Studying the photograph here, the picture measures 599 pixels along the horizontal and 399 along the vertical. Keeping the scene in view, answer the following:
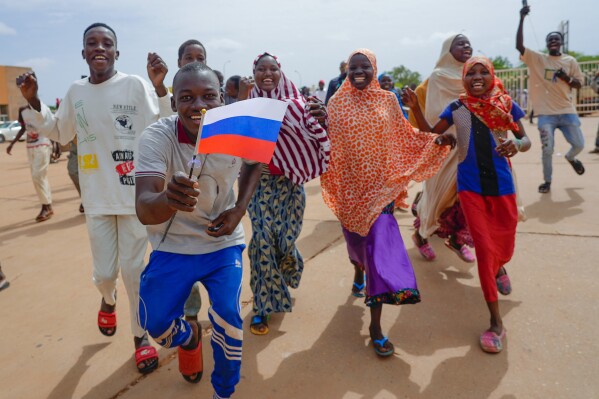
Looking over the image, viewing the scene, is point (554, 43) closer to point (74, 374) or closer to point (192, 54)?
point (192, 54)

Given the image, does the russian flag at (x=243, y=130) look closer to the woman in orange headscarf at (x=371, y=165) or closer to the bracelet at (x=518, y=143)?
the woman in orange headscarf at (x=371, y=165)

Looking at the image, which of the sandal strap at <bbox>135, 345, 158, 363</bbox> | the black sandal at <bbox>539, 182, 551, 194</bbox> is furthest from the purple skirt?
the black sandal at <bbox>539, 182, 551, 194</bbox>

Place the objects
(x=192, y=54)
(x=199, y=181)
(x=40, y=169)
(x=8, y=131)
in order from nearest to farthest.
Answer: (x=199, y=181) → (x=192, y=54) → (x=40, y=169) → (x=8, y=131)

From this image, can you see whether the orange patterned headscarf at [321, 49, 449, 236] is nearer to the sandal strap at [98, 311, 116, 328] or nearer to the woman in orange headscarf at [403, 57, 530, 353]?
the woman in orange headscarf at [403, 57, 530, 353]

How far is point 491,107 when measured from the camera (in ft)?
10.8

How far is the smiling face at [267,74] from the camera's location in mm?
3525

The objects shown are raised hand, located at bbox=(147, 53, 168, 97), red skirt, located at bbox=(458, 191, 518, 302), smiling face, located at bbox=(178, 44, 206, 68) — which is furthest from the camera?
smiling face, located at bbox=(178, 44, 206, 68)

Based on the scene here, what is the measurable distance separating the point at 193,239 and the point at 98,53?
153cm

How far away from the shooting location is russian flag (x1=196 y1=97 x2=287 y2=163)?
2.02 metres

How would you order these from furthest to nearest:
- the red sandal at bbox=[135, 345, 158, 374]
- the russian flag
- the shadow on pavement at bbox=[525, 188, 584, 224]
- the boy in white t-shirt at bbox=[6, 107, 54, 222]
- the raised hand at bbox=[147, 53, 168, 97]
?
the boy in white t-shirt at bbox=[6, 107, 54, 222] → the shadow on pavement at bbox=[525, 188, 584, 224] → the raised hand at bbox=[147, 53, 168, 97] → the red sandal at bbox=[135, 345, 158, 374] → the russian flag

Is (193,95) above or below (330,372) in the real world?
above

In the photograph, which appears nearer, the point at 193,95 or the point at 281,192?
the point at 193,95

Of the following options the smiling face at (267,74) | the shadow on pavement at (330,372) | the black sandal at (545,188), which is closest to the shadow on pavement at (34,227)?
the smiling face at (267,74)

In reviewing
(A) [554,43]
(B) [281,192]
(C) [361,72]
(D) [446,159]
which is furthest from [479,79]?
(A) [554,43]
